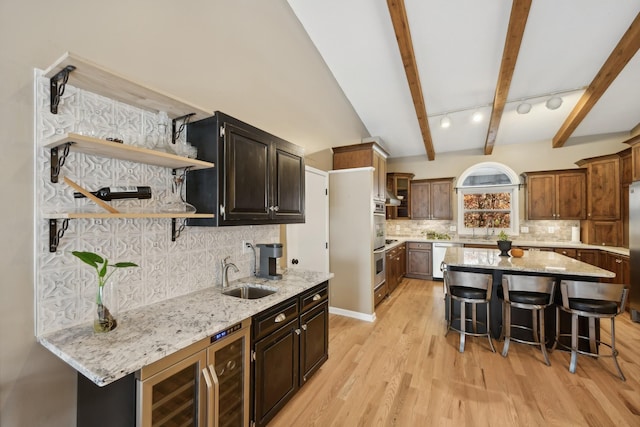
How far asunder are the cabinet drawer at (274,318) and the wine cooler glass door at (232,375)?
10 cm

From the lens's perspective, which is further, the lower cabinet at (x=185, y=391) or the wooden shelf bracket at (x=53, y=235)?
the wooden shelf bracket at (x=53, y=235)

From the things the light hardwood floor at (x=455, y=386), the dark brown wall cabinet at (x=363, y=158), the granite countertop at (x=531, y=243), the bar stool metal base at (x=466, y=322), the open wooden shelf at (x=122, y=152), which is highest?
the dark brown wall cabinet at (x=363, y=158)

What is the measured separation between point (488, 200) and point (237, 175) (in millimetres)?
6215

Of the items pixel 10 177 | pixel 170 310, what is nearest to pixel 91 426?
pixel 170 310

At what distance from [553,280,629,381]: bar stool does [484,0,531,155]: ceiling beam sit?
9.19 feet

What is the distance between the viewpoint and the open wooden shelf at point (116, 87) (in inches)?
46.5

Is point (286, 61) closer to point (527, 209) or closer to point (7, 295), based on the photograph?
point (7, 295)

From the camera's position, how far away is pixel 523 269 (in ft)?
9.41

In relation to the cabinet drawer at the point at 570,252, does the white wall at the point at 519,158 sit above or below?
above

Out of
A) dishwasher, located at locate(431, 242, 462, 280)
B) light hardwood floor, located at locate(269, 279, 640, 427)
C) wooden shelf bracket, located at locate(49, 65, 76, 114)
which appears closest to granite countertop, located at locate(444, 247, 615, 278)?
light hardwood floor, located at locate(269, 279, 640, 427)

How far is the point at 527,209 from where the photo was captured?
5.70 meters

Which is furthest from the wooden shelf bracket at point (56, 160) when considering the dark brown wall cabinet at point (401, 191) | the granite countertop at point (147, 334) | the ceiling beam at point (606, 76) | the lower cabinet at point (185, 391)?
the dark brown wall cabinet at point (401, 191)

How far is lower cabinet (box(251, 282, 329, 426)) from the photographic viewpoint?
1.70 meters

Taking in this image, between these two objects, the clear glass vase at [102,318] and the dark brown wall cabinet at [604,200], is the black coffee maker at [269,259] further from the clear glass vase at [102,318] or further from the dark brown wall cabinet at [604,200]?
the dark brown wall cabinet at [604,200]
